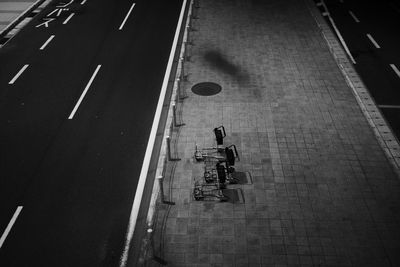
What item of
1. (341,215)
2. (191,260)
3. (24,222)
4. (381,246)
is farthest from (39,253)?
(381,246)

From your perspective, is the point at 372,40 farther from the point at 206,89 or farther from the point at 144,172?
the point at 144,172

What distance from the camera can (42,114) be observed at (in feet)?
53.3

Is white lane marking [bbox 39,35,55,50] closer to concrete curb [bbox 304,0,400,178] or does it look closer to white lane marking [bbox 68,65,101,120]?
white lane marking [bbox 68,65,101,120]

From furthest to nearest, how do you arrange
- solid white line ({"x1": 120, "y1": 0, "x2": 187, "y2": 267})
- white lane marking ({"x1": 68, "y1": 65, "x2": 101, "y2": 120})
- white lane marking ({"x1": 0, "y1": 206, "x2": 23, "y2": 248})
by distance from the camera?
1. white lane marking ({"x1": 68, "y1": 65, "x2": 101, "y2": 120})
2. white lane marking ({"x1": 0, "y1": 206, "x2": 23, "y2": 248})
3. solid white line ({"x1": 120, "y1": 0, "x2": 187, "y2": 267})

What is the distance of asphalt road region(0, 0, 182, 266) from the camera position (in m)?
11.1

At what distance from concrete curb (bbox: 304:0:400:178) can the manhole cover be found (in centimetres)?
665

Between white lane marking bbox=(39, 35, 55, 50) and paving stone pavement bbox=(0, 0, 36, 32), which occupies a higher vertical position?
white lane marking bbox=(39, 35, 55, 50)

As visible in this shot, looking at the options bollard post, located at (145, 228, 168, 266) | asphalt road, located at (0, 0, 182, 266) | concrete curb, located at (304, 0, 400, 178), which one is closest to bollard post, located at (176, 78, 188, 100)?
asphalt road, located at (0, 0, 182, 266)

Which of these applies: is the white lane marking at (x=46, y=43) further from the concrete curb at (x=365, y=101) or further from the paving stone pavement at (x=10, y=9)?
the concrete curb at (x=365, y=101)

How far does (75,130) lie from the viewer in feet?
50.2

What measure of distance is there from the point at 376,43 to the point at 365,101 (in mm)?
7812

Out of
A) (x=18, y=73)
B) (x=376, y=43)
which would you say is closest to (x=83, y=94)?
(x=18, y=73)

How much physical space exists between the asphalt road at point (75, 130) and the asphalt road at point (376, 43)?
11.1 meters

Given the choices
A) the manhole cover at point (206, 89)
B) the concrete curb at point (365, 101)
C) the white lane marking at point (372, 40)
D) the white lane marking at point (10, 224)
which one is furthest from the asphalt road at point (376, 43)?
the white lane marking at point (10, 224)
